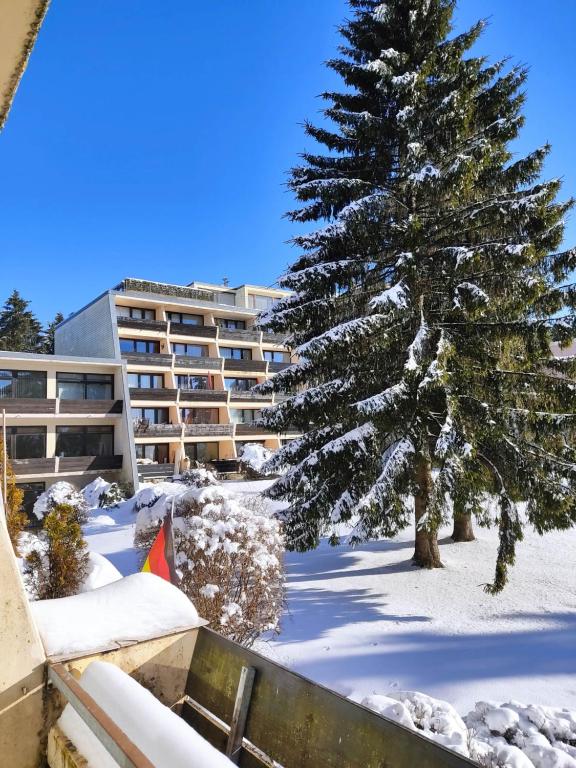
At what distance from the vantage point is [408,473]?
936cm

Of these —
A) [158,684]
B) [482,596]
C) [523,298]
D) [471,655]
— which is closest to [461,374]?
[523,298]

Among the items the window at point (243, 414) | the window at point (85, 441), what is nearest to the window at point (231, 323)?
the window at point (243, 414)

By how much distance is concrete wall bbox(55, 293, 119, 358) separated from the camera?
28.9 m

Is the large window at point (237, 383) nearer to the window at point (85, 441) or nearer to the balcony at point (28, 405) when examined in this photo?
the window at point (85, 441)

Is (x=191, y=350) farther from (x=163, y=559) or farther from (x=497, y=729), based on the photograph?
(x=497, y=729)

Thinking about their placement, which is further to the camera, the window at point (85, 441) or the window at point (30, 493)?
the window at point (85, 441)

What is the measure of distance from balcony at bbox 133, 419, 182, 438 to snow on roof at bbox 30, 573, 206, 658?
25.8 metres

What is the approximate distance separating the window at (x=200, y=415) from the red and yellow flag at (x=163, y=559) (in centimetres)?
2485

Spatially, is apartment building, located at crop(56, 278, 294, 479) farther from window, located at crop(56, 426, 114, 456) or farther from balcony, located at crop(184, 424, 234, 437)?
window, located at crop(56, 426, 114, 456)

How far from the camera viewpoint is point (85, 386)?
27172mm

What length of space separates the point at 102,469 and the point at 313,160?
67.4 ft

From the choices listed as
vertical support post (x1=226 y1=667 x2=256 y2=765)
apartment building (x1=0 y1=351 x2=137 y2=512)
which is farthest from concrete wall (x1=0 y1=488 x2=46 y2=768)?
apartment building (x1=0 y1=351 x2=137 y2=512)

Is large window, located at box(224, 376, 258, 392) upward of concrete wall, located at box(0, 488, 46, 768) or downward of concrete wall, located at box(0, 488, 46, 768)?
upward

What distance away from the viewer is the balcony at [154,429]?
2803cm
